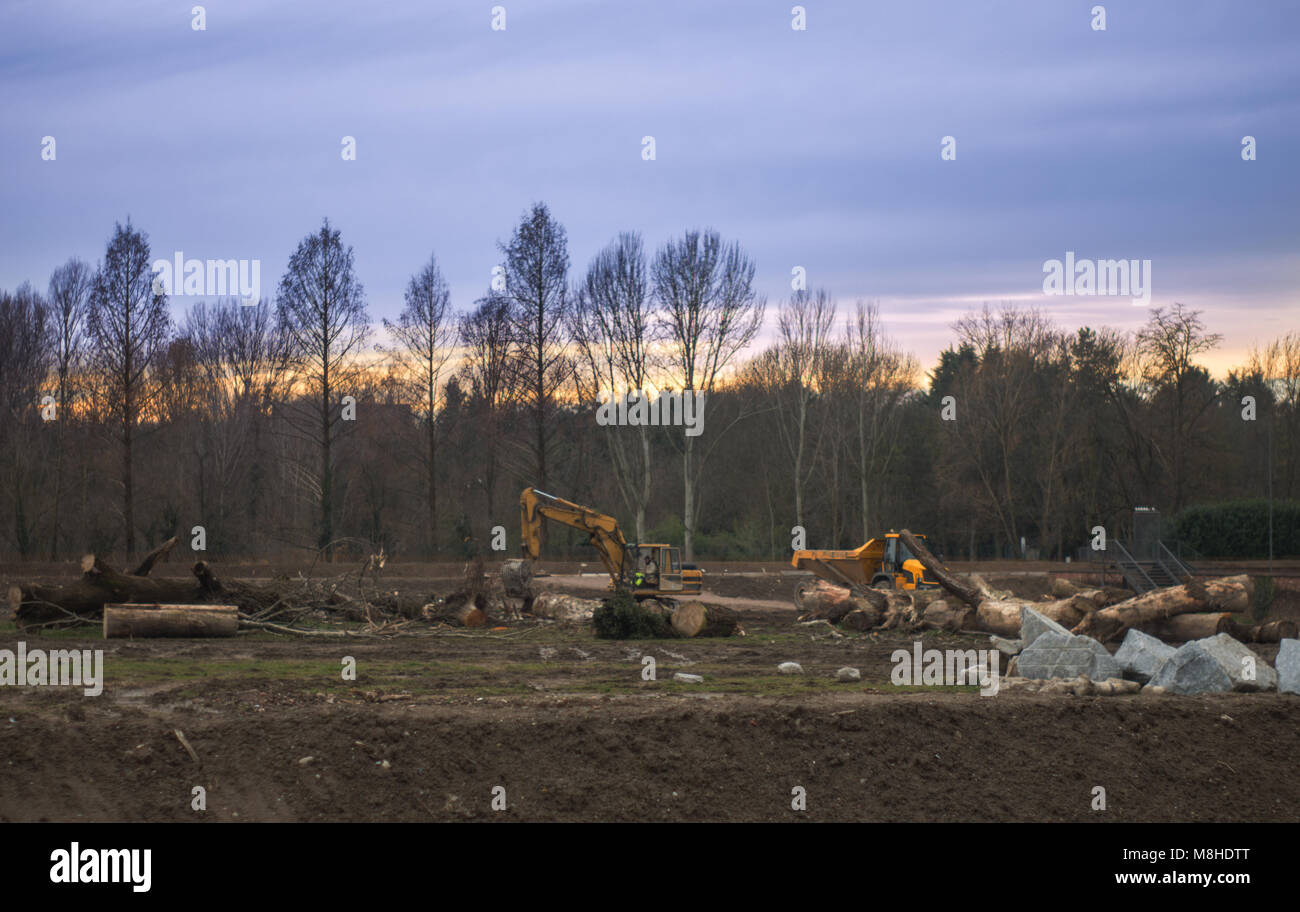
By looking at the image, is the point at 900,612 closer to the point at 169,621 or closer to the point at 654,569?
the point at 654,569

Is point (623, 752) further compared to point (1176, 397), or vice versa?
point (1176, 397)

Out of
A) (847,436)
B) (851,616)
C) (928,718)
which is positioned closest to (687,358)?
(847,436)

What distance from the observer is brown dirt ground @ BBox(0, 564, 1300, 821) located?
8.38 m

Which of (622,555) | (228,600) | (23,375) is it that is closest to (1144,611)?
(622,555)

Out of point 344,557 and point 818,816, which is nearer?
point 818,816

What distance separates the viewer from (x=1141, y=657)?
1354 centimetres

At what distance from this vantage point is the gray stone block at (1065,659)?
42.7 feet

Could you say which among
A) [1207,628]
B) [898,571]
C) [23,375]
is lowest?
[1207,628]

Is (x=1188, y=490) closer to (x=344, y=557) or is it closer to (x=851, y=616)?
(x=851, y=616)

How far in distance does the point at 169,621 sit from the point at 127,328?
2917cm

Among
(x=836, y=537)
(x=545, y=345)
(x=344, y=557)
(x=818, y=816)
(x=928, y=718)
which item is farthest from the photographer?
(x=836, y=537)

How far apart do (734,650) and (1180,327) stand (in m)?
40.1

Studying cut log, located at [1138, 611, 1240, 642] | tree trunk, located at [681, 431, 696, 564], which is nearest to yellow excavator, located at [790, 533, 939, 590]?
cut log, located at [1138, 611, 1240, 642]

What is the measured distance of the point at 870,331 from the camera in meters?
57.3
